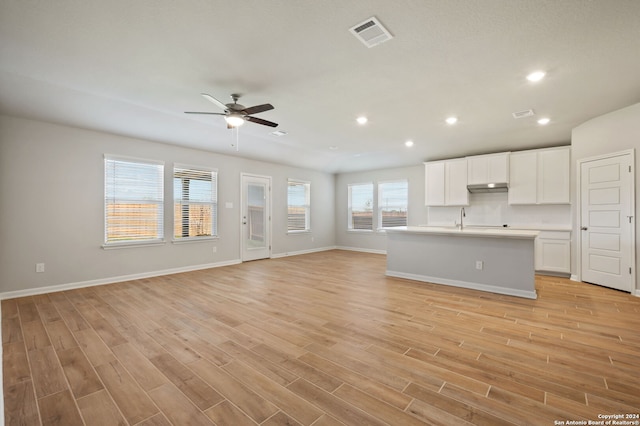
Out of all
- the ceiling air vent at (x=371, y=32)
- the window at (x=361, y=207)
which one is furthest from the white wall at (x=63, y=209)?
the window at (x=361, y=207)

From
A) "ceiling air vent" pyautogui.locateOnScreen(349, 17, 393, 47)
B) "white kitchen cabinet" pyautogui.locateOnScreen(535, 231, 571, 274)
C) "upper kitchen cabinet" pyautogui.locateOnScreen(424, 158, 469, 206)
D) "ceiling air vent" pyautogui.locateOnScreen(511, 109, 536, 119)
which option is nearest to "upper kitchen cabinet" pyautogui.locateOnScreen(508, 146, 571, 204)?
"white kitchen cabinet" pyautogui.locateOnScreen(535, 231, 571, 274)

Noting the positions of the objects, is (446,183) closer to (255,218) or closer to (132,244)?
(255,218)

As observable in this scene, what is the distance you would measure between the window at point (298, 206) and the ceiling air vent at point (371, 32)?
5909 mm

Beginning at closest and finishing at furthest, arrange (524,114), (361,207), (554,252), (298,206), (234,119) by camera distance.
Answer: (234,119) < (524,114) < (554,252) < (298,206) < (361,207)

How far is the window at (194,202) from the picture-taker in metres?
5.89

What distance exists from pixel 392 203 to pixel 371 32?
652cm

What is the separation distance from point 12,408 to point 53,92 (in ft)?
12.7

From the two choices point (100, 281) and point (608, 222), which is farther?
point (100, 281)

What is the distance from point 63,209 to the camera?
452cm

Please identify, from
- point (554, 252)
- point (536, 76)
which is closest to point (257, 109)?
point (536, 76)

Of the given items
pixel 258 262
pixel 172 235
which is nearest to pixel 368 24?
pixel 172 235

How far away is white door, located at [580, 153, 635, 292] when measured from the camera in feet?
14.0

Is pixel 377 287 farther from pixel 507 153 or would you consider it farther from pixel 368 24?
pixel 507 153

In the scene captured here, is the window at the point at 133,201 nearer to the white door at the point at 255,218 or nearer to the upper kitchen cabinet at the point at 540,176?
the white door at the point at 255,218
